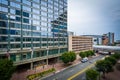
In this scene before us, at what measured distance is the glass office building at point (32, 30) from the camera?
48438 mm

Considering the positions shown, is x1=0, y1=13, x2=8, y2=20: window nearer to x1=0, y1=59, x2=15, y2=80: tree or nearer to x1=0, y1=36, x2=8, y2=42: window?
x1=0, y1=36, x2=8, y2=42: window

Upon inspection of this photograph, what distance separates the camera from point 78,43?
357 feet

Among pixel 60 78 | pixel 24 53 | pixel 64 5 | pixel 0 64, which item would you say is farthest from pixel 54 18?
pixel 0 64

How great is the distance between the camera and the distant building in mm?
96312

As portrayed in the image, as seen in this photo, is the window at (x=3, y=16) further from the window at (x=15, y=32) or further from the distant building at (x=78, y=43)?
the distant building at (x=78, y=43)

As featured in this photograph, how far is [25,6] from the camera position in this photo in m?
56.6

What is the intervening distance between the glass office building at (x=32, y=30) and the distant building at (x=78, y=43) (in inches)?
379

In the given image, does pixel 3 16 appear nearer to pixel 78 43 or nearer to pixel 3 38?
pixel 3 38

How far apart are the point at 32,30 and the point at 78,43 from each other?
58092mm

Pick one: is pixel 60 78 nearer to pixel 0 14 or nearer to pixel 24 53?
pixel 24 53

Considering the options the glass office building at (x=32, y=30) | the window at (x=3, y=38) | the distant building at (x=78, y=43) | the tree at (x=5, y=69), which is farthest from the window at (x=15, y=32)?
the distant building at (x=78, y=43)

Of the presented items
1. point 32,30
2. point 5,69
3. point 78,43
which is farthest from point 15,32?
point 78,43

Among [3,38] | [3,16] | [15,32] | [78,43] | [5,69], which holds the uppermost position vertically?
[3,16]

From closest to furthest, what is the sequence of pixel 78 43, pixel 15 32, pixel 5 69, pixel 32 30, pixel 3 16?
pixel 5 69 → pixel 3 16 → pixel 15 32 → pixel 32 30 → pixel 78 43
